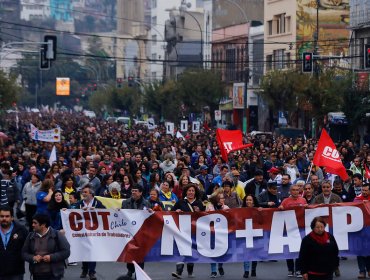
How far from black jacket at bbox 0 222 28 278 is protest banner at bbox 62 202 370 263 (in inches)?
146

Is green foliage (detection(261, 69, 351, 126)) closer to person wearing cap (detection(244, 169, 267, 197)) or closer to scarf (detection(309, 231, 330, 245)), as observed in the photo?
person wearing cap (detection(244, 169, 267, 197))

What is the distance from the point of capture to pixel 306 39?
73938 millimetres

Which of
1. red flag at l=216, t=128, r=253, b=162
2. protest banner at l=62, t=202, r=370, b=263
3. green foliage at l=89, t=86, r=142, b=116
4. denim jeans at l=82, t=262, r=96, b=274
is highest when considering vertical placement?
green foliage at l=89, t=86, r=142, b=116

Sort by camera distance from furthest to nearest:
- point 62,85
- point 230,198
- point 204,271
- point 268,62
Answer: point 62,85 < point 268,62 < point 230,198 < point 204,271

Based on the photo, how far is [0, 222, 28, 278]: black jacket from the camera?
12562 millimetres

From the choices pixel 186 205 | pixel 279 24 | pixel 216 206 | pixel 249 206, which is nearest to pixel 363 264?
pixel 249 206

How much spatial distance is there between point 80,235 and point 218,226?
1.80 metres

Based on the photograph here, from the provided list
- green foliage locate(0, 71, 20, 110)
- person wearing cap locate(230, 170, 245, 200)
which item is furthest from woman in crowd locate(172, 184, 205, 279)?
green foliage locate(0, 71, 20, 110)

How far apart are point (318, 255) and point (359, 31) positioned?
160ft

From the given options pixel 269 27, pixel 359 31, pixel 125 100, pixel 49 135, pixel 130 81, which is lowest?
pixel 49 135

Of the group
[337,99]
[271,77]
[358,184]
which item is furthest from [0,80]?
[358,184]

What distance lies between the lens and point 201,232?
16516 millimetres

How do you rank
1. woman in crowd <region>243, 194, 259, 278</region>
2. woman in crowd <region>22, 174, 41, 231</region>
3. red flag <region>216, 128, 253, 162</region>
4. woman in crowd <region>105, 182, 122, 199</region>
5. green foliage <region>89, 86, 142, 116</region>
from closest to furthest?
woman in crowd <region>243, 194, 259, 278</region> → woman in crowd <region>105, 182, 122, 199</region> → woman in crowd <region>22, 174, 41, 231</region> → red flag <region>216, 128, 253, 162</region> → green foliage <region>89, 86, 142, 116</region>

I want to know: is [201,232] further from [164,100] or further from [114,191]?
[164,100]
